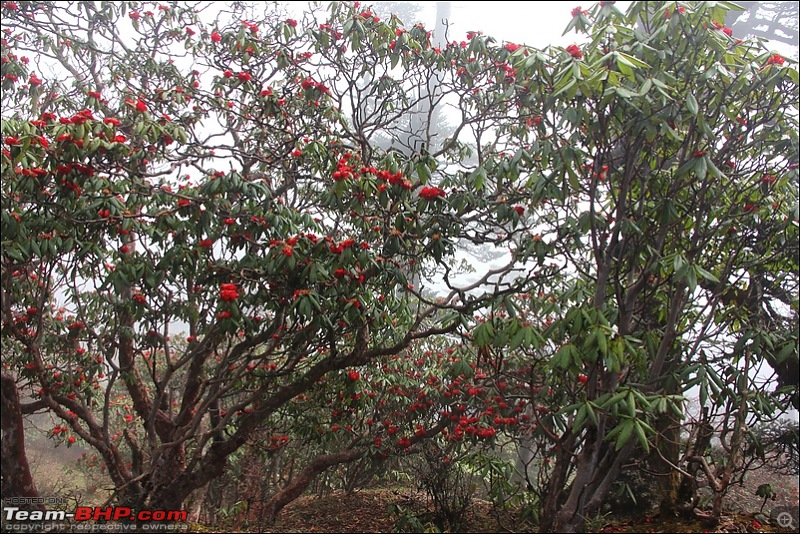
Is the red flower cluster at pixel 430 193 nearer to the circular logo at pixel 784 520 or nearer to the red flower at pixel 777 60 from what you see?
the red flower at pixel 777 60

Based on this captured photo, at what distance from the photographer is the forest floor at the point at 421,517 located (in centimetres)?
322

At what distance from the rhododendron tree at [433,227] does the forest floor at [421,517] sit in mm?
223

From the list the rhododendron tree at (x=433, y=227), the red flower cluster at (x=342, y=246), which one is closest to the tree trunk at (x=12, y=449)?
the rhododendron tree at (x=433, y=227)

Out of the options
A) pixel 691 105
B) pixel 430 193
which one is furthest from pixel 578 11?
pixel 430 193

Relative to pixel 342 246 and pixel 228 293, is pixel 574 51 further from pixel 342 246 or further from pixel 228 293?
pixel 228 293

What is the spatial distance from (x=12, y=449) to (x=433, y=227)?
8.89ft

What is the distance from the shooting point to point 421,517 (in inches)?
145

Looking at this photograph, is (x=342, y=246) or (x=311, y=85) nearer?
(x=342, y=246)

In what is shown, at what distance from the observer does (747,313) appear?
302cm

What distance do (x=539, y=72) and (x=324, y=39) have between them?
5.47 ft

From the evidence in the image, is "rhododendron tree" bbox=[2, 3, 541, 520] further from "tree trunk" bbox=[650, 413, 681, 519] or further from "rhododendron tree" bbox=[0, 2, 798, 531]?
"tree trunk" bbox=[650, 413, 681, 519]

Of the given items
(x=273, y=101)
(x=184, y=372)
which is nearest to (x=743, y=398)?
(x=273, y=101)

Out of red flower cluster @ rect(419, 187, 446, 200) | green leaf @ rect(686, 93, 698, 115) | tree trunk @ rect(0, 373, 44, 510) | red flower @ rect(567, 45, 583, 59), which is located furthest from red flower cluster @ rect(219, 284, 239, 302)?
green leaf @ rect(686, 93, 698, 115)

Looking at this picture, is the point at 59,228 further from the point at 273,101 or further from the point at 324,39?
the point at 324,39
